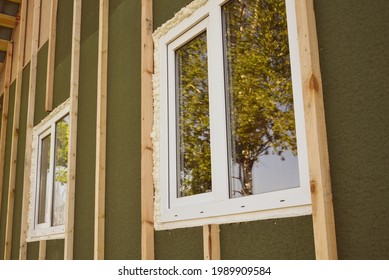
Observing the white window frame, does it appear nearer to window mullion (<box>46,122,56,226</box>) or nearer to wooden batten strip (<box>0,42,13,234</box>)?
window mullion (<box>46,122,56,226</box>)

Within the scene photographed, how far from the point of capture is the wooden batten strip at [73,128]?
139 inches

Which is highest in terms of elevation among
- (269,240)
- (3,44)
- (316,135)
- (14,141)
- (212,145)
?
(3,44)

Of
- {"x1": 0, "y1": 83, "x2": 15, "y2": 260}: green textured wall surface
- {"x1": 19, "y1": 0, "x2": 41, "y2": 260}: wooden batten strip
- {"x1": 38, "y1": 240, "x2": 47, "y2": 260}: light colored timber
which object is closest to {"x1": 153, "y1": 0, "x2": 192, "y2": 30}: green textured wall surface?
{"x1": 38, "y1": 240, "x2": 47, "y2": 260}: light colored timber

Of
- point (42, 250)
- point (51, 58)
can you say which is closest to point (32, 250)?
point (42, 250)

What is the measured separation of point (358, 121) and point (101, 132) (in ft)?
7.06

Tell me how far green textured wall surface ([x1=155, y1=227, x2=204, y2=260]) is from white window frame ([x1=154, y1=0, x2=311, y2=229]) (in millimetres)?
42

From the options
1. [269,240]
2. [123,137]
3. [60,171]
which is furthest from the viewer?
[60,171]

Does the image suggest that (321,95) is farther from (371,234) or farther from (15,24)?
(15,24)

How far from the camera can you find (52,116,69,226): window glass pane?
4.02m

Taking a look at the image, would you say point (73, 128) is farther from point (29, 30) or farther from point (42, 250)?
point (29, 30)

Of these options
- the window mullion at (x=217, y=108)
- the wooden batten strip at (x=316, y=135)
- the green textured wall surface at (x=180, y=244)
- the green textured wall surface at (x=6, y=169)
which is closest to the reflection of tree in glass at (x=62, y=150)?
the green textured wall surface at (x=6, y=169)

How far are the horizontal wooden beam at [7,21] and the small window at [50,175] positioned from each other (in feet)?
8.19

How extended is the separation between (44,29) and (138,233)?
3.25 metres

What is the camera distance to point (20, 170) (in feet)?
16.5
